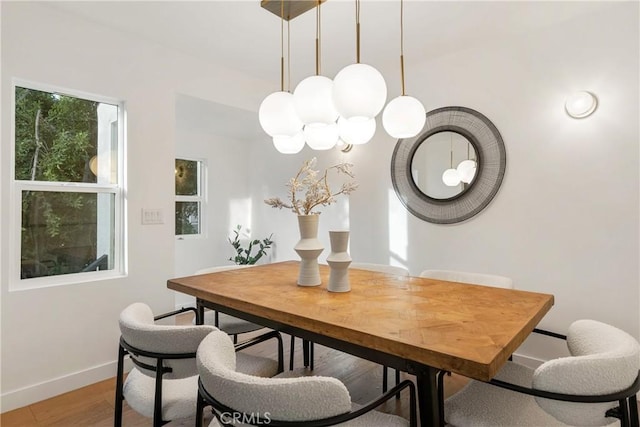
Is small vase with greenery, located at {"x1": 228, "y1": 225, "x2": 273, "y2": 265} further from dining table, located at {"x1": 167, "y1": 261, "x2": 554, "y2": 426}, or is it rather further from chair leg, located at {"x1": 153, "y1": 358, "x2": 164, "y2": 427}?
chair leg, located at {"x1": 153, "y1": 358, "x2": 164, "y2": 427}

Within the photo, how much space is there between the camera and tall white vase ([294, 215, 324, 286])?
175cm

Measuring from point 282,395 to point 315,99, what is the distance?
43.7 inches

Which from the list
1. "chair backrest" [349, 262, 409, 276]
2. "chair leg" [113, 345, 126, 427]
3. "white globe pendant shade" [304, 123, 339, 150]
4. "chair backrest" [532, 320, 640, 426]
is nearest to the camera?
"chair backrest" [532, 320, 640, 426]

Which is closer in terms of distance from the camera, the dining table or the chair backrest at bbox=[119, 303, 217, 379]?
the dining table

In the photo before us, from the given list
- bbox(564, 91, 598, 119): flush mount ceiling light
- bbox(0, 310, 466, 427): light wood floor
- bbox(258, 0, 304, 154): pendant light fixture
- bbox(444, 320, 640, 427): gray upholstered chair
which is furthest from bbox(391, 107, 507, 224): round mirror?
bbox(444, 320, 640, 427): gray upholstered chair

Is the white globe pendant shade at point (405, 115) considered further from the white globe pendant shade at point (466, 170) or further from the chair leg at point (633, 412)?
the white globe pendant shade at point (466, 170)

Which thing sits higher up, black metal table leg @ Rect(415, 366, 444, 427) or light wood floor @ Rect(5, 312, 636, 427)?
black metal table leg @ Rect(415, 366, 444, 427)

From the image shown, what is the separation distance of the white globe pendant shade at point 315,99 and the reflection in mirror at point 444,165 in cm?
169

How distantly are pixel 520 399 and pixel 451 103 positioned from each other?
2.30 metres

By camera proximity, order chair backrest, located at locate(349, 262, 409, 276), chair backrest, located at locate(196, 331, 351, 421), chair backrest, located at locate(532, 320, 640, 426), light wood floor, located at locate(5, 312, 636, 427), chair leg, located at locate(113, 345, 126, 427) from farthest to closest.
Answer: chair backrest, located at locate(349, 262, 409, 276) → light wood floor, located at locate(5, 312, 636, 427) → chair leg, located at locate(113, 345, 126, 427) → chair backrest, located at locate(532, 320, 640, 426) → chair backrest, located at locate(196, 331, 351, 421)

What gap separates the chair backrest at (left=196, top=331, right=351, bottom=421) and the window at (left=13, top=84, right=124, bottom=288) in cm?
205

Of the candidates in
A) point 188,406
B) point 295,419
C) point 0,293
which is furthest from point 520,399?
point 0,293

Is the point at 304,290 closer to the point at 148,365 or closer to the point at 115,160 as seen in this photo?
the point at 148,365

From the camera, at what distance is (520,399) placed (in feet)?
4.09
